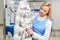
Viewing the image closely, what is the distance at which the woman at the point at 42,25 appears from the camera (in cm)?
182

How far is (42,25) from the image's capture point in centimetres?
184

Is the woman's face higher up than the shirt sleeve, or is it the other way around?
the woman's face

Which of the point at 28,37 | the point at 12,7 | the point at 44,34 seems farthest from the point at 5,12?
the point at 44,34

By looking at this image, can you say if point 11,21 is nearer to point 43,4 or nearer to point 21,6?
point 21,6

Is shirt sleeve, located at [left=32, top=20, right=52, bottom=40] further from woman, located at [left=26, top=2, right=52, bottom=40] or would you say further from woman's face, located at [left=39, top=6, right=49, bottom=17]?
woman's face, located at [left=39, top=6, right=49, bottom=17]

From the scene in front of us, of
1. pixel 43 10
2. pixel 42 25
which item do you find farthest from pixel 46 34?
pixel 43 10

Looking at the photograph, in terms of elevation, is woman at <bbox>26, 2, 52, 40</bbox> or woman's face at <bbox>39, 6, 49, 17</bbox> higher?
woman's face at <bbox>39, 6, 49, 17</bbox>

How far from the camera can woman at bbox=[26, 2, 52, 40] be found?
1.82m

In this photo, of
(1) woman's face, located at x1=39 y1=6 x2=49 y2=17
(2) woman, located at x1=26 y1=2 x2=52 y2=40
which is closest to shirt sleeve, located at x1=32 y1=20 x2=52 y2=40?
(2) woman, located at x1=26 y1=2 x2=52 y2=40

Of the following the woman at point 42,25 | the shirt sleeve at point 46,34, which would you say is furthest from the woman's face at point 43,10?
the shirt sleeve at point 46,34

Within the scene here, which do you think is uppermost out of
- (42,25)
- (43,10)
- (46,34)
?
(43,10)

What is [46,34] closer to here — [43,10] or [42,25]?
[42,25]

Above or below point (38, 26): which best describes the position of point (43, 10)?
above

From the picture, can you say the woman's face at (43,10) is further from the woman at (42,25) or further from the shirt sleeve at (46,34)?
the shirt sleeve at (46,34)
